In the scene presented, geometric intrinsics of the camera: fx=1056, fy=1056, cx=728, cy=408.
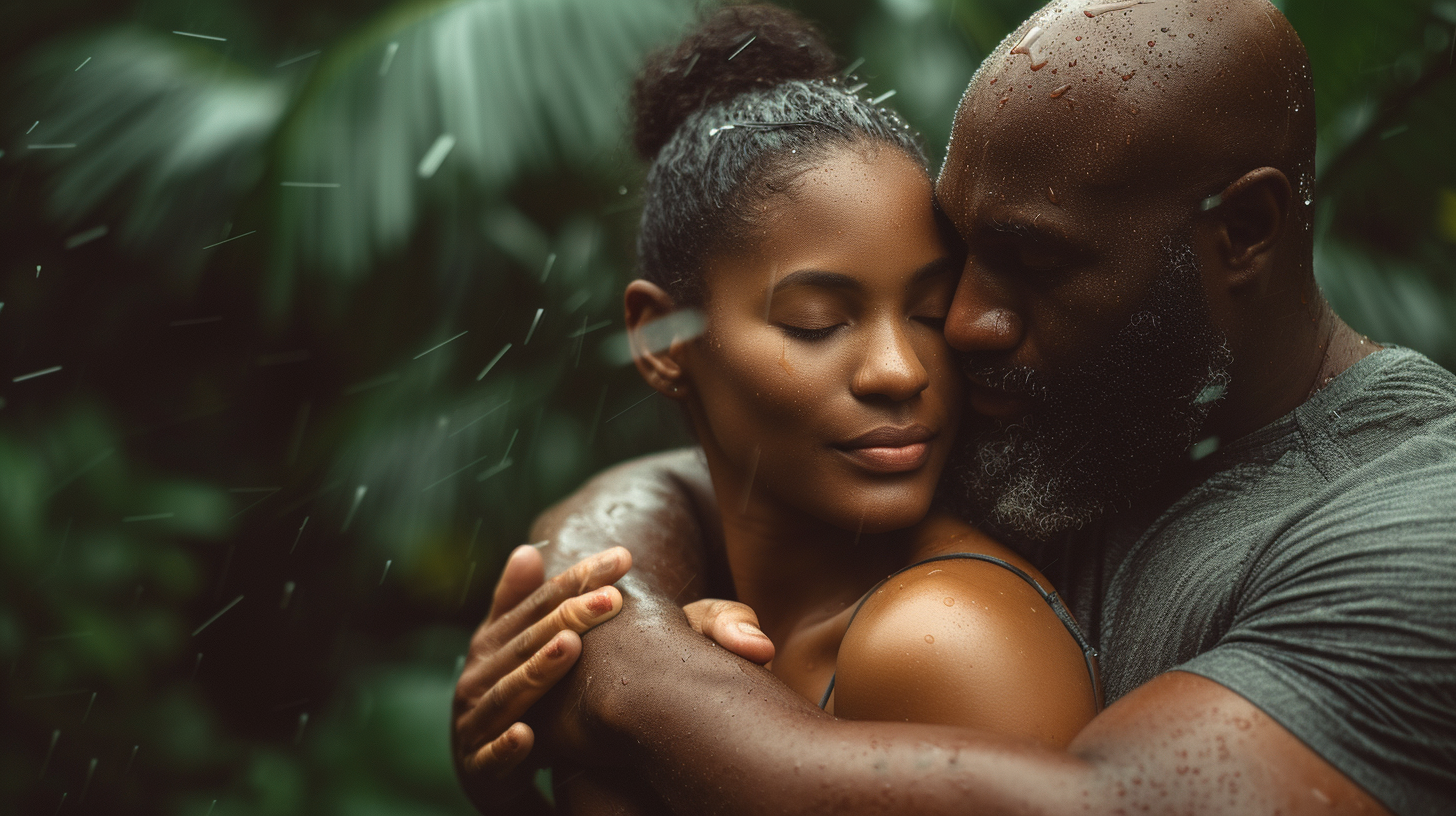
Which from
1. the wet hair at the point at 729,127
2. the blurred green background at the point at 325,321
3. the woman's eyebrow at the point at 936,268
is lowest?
the blurred green background at the point at 325,321

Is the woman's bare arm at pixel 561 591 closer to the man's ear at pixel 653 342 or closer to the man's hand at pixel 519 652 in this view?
the man's hand at pixel 519 652

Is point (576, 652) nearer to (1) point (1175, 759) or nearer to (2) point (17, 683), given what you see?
(1) point (1175, 759)

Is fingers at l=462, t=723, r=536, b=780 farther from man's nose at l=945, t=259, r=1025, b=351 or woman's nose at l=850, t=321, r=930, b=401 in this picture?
man's nose at l=945, t=259, r=1025, b=351


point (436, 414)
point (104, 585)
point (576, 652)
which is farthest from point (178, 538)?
point (576, 652)

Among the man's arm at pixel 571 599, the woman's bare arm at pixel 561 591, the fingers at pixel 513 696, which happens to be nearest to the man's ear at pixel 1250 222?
the man's arm at pixel 571 599

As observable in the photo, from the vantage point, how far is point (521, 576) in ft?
7.02

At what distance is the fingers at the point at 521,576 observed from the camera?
213cm

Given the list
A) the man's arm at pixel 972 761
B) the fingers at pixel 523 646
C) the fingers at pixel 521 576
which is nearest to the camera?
the man's arm at pixel 972 761

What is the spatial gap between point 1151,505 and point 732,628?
79 cm

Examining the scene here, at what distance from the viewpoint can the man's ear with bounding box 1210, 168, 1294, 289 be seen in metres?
1.64

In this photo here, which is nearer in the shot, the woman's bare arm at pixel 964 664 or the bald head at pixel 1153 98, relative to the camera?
the woman's bare arm at pixel 964 664

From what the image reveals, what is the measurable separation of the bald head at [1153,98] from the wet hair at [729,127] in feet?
0.93

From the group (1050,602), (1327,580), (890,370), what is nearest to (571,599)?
(890,370)

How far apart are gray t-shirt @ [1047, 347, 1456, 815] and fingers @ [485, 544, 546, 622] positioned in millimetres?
1043
